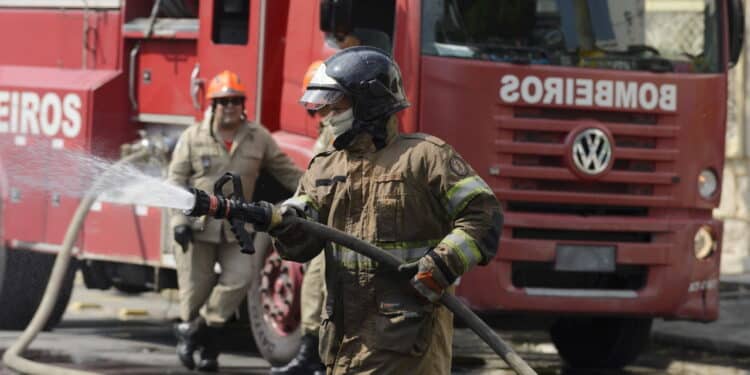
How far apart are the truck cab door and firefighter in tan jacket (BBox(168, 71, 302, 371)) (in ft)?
0.60

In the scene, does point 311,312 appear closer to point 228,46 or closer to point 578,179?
point 578,179

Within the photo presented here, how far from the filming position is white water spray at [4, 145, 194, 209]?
32.2ft

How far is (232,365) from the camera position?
10930 millimetres

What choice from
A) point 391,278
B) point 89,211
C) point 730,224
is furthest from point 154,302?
point 391,278

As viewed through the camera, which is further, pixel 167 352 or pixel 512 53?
pixel 167 352

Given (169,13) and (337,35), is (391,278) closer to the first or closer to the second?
(337,35)

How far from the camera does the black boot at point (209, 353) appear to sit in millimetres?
10500

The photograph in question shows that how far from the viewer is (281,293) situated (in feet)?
34.2

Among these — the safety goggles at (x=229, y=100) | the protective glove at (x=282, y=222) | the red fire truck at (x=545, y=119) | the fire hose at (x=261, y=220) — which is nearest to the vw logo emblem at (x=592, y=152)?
the red fire truck at (x=545, y=119)

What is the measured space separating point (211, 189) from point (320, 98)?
464cm

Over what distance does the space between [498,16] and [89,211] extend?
3.34 m

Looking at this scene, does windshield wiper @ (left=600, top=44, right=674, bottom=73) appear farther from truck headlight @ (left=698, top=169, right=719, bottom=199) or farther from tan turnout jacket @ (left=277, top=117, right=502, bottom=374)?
tan turnout jacket @ (left=277, top=117, right=502, bottom=374)

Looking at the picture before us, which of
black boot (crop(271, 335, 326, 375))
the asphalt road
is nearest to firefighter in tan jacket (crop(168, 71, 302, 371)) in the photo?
the asphalt road

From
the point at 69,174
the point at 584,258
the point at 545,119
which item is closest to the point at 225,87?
the point at 69,174
